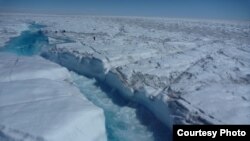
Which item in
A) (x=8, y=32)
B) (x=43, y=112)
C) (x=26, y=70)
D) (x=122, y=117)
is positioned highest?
(x=8, y=32)

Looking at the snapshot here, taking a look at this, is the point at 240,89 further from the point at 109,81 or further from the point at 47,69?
the point at 47,69

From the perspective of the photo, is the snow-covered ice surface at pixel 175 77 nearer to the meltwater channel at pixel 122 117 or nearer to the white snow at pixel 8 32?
the meltwater channel at pixel 122 117

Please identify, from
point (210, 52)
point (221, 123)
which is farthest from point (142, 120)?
point (210, 52)

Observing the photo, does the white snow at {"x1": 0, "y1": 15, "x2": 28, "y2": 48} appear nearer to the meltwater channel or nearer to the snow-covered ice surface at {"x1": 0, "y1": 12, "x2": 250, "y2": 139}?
the snow-covered ice surface at {"x1": 0, "y1": 12, "x2": 250, "y2": 139}

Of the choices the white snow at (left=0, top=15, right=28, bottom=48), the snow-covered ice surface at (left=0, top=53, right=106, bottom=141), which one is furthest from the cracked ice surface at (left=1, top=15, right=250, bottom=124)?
the white snow at (left=0, top=15, right=28, bottom=48)

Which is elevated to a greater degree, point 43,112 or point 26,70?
point 26,70

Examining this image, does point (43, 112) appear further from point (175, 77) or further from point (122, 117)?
point (175, 77)


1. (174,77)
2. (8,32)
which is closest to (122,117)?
(174,77)

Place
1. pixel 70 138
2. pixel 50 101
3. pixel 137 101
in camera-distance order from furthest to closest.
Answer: pixel 137 101 → pixel 50 101 → pixel 70 138

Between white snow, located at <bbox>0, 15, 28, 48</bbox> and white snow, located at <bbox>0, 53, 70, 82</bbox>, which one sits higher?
white snow, located at <bbox>0, 15, 28, 48</bbox>
